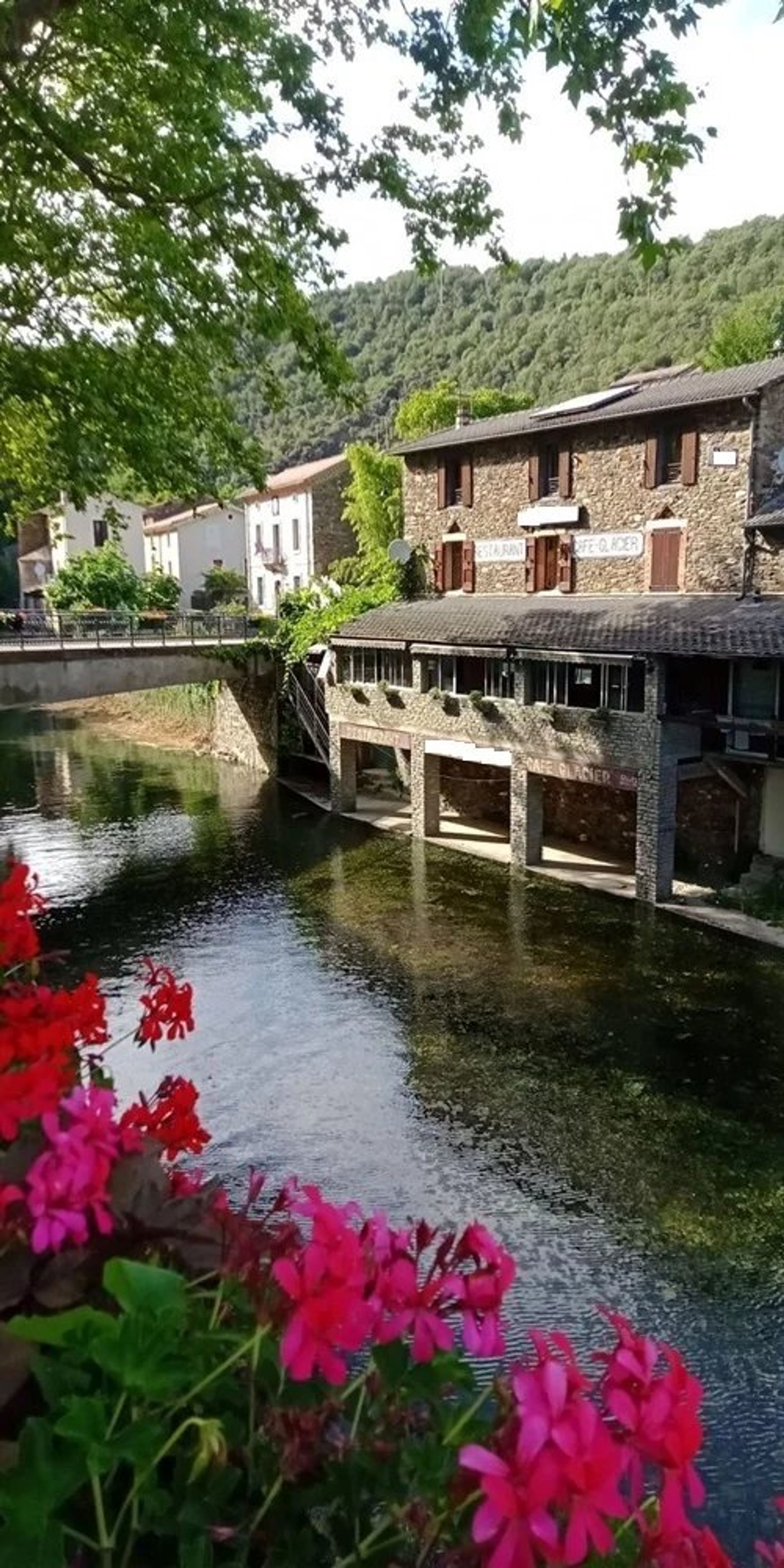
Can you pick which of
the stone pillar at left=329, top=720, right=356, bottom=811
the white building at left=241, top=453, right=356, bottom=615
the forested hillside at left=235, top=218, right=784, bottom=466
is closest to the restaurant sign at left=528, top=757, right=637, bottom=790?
the stone pillar at left=329, top=720, right=356, bottom=811

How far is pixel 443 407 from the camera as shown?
39625 millimetres

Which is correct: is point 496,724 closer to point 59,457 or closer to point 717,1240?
point 59,457

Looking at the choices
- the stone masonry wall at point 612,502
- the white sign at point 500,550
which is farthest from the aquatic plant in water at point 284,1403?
the white sign at point 500,550

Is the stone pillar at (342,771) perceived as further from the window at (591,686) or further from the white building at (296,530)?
the white building at (296,530)

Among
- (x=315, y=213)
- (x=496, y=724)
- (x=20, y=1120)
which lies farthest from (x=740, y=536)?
(x=20, y=1120)

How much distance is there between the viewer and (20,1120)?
2396 mm

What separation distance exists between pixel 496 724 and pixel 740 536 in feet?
20.2

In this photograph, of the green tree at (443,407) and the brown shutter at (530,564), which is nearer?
the brown shutter at (530,564)

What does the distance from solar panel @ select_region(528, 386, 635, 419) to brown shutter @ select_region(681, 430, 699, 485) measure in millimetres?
3293

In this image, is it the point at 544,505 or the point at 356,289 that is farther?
the point at 356,289

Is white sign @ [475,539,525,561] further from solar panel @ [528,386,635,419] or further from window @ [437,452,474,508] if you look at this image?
solar panel @ [528,386,635,419]

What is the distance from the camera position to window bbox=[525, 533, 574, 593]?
2486cm

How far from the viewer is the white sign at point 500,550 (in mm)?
26203

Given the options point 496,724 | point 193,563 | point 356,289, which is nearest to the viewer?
point 496,724
